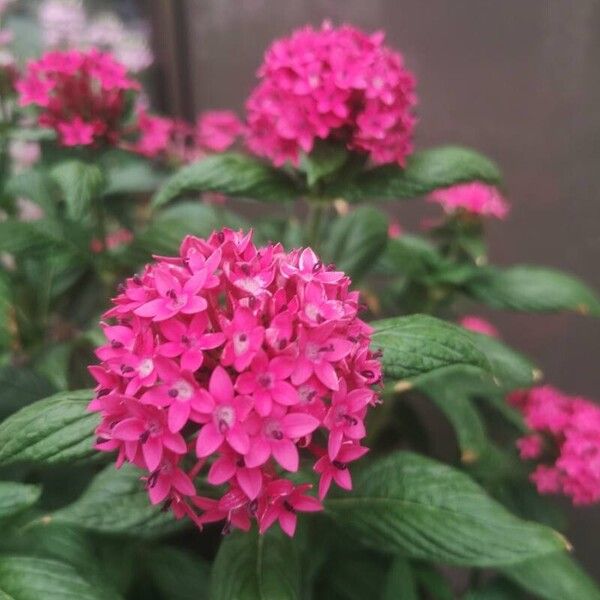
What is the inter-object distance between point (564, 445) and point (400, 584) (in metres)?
0.31

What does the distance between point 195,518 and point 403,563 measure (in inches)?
13.2

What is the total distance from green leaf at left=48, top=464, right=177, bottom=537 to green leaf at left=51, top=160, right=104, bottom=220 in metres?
0.31

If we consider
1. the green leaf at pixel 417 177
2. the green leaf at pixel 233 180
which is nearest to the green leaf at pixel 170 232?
the green leaf at pixel 233 180

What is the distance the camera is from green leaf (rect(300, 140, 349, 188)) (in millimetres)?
764

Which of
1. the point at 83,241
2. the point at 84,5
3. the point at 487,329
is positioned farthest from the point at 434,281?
the point at 84,5

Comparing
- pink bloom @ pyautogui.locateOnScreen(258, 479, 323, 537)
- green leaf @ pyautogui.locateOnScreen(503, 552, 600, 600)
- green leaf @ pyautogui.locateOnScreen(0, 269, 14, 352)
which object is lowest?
green leaf @ pyautogui.locateOnScreen(503, 552, 600, 600)

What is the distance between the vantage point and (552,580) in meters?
0.77

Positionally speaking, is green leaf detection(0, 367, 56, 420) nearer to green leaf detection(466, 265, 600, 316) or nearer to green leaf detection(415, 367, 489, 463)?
green leaf detection(415, 367, 489, 463)

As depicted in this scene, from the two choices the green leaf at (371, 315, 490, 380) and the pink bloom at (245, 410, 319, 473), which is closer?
the pink bloom at (245, 410, 319, 473)

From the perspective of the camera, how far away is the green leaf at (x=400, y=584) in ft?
2.42

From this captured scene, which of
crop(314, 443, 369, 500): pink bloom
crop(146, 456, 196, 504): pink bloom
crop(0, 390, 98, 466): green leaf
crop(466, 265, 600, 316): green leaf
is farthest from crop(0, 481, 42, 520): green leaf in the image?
crop(466, 265, 600, 316): green leaf

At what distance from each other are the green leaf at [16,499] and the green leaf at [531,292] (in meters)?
0.63

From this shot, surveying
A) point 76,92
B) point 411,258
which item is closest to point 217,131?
point 76,92

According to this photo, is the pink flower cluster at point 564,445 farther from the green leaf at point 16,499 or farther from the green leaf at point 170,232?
the green leaf at point 16,499
